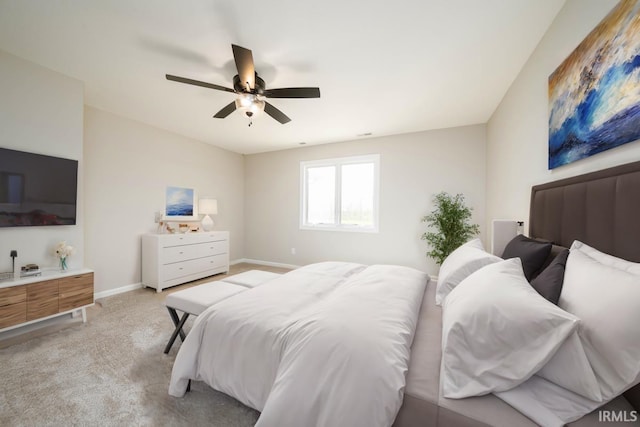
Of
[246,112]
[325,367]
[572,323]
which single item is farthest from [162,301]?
[572,323]

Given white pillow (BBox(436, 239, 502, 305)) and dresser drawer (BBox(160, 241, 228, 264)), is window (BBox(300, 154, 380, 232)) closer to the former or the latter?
dresser drawer (BBox(160, 241, 228, 264))

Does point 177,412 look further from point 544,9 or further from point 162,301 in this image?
point 544,9

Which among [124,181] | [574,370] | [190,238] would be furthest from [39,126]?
[574,370]

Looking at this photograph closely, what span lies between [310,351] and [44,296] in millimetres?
2853

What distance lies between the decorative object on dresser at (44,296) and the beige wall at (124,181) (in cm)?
91

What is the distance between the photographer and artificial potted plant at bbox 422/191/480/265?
344 cm

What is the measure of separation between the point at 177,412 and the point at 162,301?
2144 mm

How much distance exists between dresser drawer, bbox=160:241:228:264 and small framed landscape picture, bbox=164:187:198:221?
62cm

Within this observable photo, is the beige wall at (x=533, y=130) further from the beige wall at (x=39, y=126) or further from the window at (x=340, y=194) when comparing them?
the beige wall at (x=39, y=126)

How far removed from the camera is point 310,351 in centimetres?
104

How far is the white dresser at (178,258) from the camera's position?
3.53m

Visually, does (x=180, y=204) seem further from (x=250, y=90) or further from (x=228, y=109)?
(x=250, y=90)

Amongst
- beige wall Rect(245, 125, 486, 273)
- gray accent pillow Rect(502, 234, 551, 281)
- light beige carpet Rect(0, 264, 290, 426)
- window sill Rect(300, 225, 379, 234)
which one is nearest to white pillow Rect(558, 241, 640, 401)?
gray accent pillow Rect(502, 234, 551, 281)

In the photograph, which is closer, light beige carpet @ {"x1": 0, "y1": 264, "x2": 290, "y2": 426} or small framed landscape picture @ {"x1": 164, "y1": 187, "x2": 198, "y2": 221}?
light beige carpet @ {"x1": 0, "y1": 264, "x2": 290, "y2": 426}
